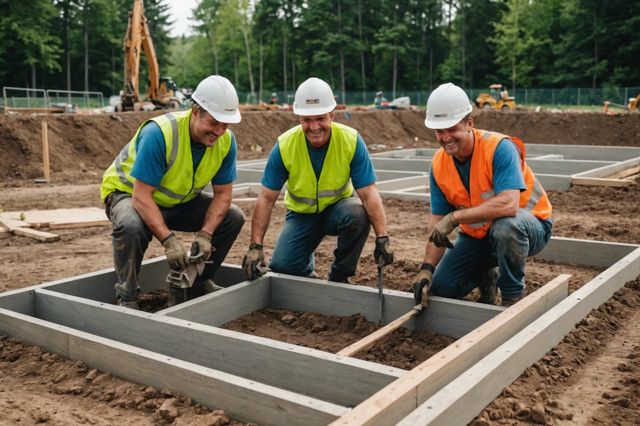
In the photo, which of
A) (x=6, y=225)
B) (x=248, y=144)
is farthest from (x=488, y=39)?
(x=6, y=225)

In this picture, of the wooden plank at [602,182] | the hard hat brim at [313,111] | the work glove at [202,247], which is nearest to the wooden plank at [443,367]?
the hard hat brim at [313,111]

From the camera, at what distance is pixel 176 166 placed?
13.2 ft

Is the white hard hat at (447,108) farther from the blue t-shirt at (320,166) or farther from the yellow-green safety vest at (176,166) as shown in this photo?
the yellow-green safety vest at (176,166)

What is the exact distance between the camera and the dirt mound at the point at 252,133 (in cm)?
1360

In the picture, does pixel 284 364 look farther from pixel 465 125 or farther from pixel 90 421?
pixel 465 125

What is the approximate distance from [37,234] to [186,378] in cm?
480

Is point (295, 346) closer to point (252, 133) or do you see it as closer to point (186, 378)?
point (186, 378)

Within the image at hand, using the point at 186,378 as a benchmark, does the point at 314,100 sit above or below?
above

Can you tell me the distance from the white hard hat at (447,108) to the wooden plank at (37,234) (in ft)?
15.6

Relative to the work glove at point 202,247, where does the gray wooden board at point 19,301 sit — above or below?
below

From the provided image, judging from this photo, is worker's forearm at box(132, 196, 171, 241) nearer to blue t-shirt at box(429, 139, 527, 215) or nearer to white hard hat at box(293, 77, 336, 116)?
white hard hat at box(293, 77, 336, 116)

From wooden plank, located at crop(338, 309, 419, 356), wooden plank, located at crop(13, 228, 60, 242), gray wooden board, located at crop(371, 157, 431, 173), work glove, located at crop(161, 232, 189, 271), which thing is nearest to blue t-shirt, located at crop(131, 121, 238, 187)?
work glove, located at crop(161, 232, 189, 271)

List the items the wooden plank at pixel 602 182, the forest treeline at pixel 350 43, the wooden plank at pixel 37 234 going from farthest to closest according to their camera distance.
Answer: the forest treeline at pixel 350 43
the wooden plank at pixel 602 182
the wooden plank at pixel 37 234

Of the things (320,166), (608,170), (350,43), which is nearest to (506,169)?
(320,166)
